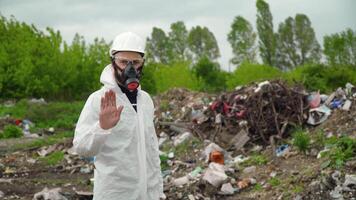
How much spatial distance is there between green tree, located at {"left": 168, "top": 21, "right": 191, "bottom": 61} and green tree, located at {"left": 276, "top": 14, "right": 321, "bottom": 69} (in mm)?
11833

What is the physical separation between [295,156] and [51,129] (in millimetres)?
9829

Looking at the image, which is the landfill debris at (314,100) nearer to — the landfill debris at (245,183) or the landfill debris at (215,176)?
the landfill debris at (215,176)

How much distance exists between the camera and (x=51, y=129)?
1684 cm

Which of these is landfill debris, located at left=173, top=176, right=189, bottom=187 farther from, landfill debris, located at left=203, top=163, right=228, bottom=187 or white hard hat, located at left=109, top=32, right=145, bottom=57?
white hard hat, located at left=109, top=32, right=145, bottom=57

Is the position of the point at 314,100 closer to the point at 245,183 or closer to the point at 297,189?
the point at 245,183

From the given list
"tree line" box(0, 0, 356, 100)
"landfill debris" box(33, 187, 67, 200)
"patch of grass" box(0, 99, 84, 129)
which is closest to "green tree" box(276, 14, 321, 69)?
"tree line" box(0, 0, 356, 100)

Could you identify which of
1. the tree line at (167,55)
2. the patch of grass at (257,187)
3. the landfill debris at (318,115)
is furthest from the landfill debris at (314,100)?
the tree line at (167,55)

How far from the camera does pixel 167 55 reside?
5684 centimetres

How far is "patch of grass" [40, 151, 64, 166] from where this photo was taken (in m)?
11.3

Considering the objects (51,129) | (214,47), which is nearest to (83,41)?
(51,129)

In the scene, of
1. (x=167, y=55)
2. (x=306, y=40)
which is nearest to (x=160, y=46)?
(x=167, y=55)

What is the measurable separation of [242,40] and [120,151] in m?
46.1

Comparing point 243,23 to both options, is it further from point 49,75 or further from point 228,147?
point 228,147

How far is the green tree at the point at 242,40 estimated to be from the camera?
47531mm
